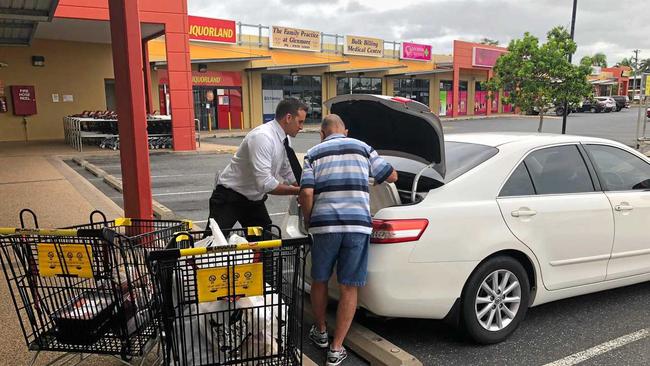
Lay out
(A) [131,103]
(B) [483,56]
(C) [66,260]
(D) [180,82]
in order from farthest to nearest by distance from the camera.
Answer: (B) [483,56]
(D) [180,82]
(A) [131,103]
(C) [66,260]

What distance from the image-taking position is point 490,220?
361 centimetres

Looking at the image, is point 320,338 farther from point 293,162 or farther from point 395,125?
point 395,125

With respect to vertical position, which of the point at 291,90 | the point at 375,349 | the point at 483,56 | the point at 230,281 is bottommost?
the point at 375,349

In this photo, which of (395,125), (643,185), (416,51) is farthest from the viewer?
(416,51)

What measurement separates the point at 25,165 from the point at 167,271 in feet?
41.2

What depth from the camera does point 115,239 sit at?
269 centimetres

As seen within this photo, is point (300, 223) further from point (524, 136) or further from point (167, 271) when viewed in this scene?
point (524, 136)

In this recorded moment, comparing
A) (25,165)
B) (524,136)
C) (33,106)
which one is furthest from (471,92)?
(524,136)

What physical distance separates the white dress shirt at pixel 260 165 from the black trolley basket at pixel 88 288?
122 centimetres

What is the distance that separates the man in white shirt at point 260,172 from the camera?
12.9ft

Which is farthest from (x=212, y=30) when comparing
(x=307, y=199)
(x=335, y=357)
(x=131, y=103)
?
(x=335, y=357)

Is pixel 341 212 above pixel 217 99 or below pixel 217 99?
below

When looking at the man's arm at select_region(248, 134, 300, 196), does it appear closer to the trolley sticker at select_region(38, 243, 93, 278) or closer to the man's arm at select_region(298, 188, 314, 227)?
the man's arm at select_region(298, 188, 314, 227)

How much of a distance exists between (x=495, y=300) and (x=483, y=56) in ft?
141
